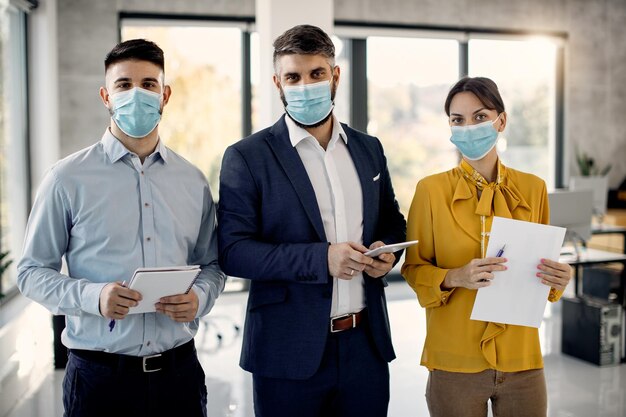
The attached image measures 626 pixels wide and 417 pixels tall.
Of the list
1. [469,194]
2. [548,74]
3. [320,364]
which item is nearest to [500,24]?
[548,74]

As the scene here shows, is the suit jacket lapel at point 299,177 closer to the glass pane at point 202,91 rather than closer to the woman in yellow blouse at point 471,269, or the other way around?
the woman in yellow blouse at point 471,269

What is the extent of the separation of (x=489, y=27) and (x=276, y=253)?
636 centimetres

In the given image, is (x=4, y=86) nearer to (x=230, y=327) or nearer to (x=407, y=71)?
(x=230, y=327)

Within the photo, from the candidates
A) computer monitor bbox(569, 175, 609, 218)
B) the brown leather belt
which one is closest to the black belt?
the brown leather belt

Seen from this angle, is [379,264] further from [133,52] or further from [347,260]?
[133,52]

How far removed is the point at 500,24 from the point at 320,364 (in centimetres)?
650

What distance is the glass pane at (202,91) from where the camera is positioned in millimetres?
6621

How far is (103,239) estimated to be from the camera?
1829 millimetres

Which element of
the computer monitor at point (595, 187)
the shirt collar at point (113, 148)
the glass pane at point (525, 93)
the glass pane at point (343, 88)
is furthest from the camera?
the glass pane at point (525, 93)

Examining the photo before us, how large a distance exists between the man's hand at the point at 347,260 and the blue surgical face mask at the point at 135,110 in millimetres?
659

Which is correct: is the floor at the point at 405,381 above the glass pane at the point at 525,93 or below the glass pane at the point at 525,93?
below

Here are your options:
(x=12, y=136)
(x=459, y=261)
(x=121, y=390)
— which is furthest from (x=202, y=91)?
(x=121, y=390)

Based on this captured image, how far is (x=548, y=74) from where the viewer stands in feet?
25.7

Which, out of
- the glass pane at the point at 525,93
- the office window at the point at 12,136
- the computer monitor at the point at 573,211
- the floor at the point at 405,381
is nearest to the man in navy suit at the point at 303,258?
the floor at the point at 405,381
